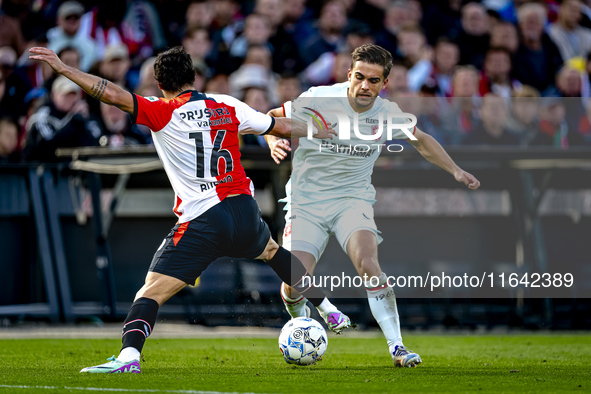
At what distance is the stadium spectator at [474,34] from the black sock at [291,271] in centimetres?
750

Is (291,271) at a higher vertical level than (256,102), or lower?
lower

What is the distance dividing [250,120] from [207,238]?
0.94 meters

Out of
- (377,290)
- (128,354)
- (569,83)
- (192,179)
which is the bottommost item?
(128,354)

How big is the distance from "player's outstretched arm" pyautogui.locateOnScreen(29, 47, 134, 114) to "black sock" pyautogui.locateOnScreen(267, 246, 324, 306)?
1.72 meters

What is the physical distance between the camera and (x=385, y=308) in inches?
251

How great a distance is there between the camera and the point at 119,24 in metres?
12.7

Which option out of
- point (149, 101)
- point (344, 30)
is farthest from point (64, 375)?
point (344, 30)

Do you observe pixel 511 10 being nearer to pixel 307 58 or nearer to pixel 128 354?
pixel 307 58

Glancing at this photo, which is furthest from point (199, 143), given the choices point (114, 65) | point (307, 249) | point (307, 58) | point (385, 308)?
point (307, 58)

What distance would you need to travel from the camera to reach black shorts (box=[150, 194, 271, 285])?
5680 millimetres

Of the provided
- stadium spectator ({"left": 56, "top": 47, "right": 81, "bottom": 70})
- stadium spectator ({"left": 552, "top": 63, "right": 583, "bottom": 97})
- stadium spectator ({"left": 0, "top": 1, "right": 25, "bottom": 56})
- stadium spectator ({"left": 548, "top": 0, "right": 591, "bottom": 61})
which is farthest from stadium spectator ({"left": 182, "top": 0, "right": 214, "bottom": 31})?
stadium spectator ({"left": 548, "top": 0, "right": 591, "bottom": 61})

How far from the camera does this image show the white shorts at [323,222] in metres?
6.64

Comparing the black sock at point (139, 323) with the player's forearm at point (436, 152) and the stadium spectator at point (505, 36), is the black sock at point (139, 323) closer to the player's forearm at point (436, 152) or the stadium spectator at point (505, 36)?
the player's forearm at point (436, 152)

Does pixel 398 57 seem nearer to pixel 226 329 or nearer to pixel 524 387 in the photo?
pixel 226 329
